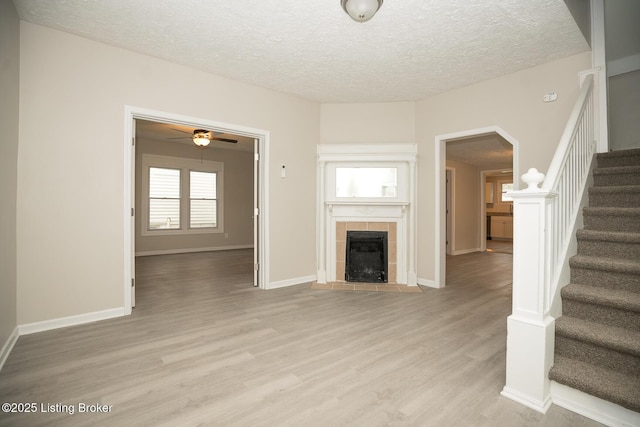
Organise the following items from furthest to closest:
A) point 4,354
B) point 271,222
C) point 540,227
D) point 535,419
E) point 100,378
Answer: point 271,222
point 4,354
point 100,378
point 540,227
point 535,419

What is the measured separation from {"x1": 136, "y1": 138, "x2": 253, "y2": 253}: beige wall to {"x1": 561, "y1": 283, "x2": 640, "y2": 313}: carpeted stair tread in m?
7.51

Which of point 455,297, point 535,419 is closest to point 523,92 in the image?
point 455,297

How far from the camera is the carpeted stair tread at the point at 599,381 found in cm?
146

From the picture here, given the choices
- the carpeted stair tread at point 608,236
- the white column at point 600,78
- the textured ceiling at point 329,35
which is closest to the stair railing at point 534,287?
the carpeted stair tread at point 608,236

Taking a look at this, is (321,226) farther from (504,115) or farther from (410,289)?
(504,115)

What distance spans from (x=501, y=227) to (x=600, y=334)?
435 inches

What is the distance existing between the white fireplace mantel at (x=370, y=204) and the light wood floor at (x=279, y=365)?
90cm

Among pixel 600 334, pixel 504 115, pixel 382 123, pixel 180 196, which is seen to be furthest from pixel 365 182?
pixel 180 196

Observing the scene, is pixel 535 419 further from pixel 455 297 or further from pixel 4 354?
pixel 4 354

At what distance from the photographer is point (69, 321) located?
9.29 feet

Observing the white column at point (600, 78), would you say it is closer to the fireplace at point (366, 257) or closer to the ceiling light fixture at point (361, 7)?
the ceiling light fixture at point (361, 7)

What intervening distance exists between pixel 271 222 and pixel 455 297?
8.43 ft

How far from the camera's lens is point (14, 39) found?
7.98 feet

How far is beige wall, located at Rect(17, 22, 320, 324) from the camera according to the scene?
2643 mm
